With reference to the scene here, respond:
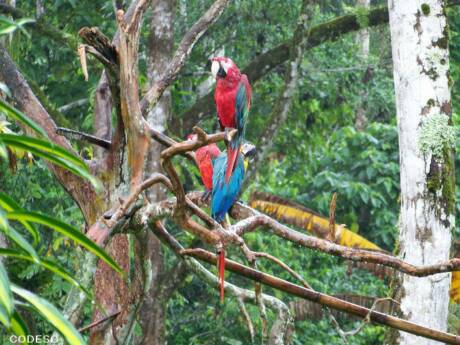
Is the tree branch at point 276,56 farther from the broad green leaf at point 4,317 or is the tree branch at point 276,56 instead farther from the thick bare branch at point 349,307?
the broad green leaf at point 4,317

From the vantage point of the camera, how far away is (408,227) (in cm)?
396

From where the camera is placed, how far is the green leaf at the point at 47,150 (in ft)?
3.65

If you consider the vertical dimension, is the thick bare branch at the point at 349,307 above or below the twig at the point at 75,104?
below

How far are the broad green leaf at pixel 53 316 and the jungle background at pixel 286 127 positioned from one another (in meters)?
5.11

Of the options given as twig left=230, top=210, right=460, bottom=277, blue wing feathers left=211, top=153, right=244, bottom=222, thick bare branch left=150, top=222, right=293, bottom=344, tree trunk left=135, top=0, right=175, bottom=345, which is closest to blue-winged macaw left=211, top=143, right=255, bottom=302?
blue wing feathers left=211, top=153, right=244, bottom=222

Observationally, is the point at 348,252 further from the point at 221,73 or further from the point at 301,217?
the point at 301,217

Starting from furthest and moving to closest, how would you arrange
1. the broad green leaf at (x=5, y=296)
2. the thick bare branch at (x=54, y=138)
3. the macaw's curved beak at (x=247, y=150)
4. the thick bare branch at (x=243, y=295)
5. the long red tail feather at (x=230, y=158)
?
the macaw's curved beak at (x=247, y=150), the long red tail feather at (x=230, y=158), the thick bare branch at (x=54, y=138), the thick bare branch at (x=243, y=295), the broad green leaf at (x=5, y=296)

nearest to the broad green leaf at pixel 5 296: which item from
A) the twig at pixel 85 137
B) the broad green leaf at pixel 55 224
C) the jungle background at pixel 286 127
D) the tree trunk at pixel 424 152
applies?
the broad green leaf at pixel 55 224

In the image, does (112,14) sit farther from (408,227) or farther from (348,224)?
(408,227)

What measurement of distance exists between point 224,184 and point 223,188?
4cm

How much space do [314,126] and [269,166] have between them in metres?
0.80

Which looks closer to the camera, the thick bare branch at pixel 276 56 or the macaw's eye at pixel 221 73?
the macaw's eye at pixel 221 73

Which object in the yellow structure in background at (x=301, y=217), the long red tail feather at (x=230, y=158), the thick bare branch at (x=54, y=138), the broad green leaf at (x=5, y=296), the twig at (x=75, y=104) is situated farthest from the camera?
the twig at (x=75, y=104)

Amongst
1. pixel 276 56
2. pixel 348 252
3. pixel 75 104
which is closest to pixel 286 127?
pixel 276 56
